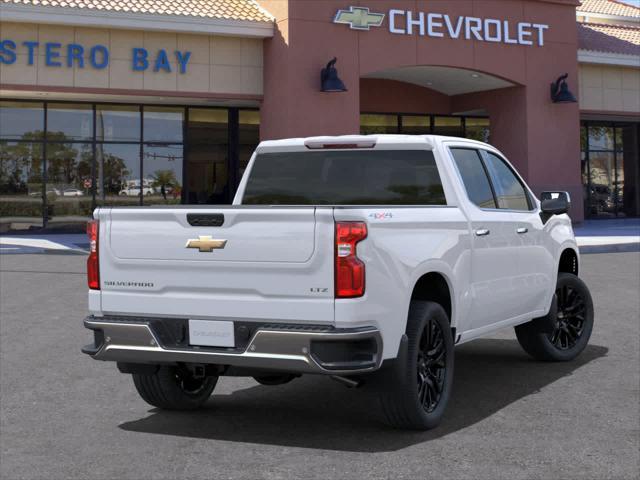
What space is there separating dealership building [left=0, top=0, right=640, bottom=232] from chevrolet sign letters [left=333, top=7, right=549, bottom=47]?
42 millimetres

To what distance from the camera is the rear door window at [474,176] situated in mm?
7234

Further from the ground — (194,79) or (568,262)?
(194,79)

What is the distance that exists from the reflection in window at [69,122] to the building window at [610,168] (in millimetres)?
18488

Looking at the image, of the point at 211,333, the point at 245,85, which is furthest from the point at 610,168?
the point at 211,333

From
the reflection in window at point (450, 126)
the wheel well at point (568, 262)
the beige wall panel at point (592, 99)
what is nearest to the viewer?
the wheel well at point (568, 262)

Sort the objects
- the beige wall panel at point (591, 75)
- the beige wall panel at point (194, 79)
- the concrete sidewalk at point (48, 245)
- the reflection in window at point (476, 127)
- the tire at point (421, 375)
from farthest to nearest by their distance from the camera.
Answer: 1. the reflection in window at point (476, 127)
2. the beige wall panel at point (591, 75)
3. the beige wall panel at point (194, 79)
4. the concrete sidewalk at point (48, 245)
5. the tire at point (421, 375)

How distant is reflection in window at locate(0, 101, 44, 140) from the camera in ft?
91.7

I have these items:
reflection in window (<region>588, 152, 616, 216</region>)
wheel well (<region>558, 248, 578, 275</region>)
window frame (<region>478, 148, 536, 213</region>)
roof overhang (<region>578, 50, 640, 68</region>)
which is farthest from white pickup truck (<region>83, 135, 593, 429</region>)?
reflection in window (<region>588, 152, 616, 216</region>)

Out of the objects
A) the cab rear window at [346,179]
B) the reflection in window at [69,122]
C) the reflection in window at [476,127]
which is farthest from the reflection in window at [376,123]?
the cab rear window at [346,179]

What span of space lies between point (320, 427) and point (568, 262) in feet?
12.8

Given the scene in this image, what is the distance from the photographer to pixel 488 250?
7176 millimetres

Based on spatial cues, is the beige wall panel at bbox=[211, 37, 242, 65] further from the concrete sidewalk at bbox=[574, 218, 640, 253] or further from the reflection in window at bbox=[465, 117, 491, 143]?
the concrete sidewalk at bbox=[574, 218, 640, 253]

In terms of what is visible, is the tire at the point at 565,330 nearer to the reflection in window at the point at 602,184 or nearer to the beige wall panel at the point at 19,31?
the beige wall panel at the point at 19,31

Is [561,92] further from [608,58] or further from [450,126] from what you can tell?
[450,126]
